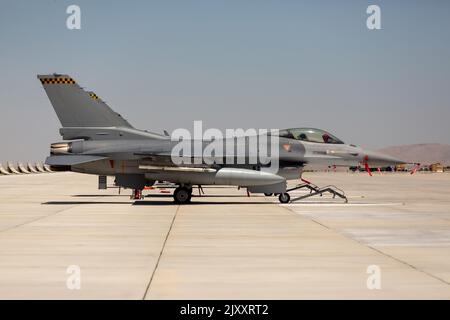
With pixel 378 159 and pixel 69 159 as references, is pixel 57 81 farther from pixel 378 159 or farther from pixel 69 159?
pixel 378 159

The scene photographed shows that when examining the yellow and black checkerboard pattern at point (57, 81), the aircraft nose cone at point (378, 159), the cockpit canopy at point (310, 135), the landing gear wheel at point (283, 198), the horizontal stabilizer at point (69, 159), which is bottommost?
the landing gear wheel at point (283, 198)

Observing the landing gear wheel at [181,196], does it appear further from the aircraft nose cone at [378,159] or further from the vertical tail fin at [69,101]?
the aircraft nose cone at [378,159]

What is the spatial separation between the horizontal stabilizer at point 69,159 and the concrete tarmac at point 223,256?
4563 millimetres

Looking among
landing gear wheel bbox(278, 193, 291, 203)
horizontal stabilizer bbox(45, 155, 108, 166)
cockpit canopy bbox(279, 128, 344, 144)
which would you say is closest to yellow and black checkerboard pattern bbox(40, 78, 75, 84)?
horizontal stabilizer bbox(45, 155, 108, 166)

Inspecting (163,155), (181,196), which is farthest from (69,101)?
(181,196)

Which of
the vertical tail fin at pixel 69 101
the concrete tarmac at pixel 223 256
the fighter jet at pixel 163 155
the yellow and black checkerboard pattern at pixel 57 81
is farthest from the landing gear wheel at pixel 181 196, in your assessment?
the yellow and black checkerboard pattern at pixel 57 81

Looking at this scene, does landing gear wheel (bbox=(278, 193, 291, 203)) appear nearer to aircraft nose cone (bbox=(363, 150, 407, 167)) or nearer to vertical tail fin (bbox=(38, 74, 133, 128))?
aircraft nose cone (bbox=(363, 150, 407, 167))

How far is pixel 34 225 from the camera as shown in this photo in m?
15.2

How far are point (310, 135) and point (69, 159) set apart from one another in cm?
896

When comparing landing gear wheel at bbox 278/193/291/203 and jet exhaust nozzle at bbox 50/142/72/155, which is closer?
jet exhaust nozzle at bbox 50/142/72/155

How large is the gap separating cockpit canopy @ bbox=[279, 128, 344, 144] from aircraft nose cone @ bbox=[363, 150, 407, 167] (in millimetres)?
1171

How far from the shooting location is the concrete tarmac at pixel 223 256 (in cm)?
770

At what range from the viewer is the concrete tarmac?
25.3ft

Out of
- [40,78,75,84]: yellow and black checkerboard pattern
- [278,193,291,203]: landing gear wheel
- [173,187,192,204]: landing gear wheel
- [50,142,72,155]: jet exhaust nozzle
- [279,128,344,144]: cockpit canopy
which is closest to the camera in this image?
[50,142,72,155]: jet exhaust nozzle
